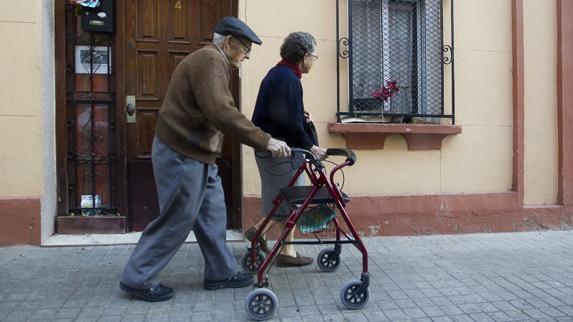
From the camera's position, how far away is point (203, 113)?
11.5 feet

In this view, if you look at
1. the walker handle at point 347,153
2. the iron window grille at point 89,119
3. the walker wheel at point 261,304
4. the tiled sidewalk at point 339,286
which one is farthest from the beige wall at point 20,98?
the walker handle at point 347,153

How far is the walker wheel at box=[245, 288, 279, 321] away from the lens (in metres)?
3.24

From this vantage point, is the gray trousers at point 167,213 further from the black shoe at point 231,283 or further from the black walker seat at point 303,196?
the black walker seat at point 303,196

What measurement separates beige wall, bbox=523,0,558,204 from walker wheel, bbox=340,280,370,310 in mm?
3343

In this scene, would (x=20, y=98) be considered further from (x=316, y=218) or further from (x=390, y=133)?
(x=390, y=133)

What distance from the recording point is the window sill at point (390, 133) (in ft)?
17.4

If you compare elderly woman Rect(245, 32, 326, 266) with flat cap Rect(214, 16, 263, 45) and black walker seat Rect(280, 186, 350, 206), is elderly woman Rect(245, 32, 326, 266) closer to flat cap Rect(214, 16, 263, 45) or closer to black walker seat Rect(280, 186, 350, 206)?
black walker seat Rect(280, 186, 350, 206)

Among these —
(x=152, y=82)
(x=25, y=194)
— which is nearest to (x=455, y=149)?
(x=152, y=82)

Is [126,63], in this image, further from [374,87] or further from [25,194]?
[374,87]

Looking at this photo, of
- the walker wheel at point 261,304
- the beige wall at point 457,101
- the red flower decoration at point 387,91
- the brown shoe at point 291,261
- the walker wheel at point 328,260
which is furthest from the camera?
the red flower decoration at point 387,91

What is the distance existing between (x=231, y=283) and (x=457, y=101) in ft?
10.8

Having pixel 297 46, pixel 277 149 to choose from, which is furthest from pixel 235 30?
pixel 277 149

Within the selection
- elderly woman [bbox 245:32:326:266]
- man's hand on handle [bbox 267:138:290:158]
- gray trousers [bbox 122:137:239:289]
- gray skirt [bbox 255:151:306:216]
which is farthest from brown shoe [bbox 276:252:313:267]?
man's hand on handle [bbox 267:138:290:158]

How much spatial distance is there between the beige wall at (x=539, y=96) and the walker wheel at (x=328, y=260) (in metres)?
2.85
